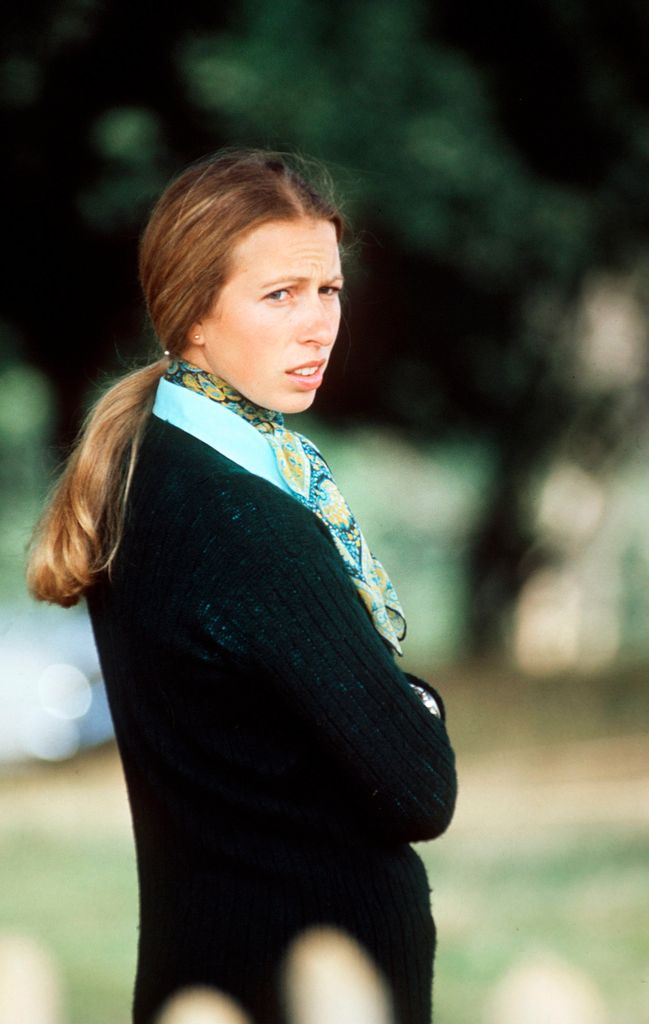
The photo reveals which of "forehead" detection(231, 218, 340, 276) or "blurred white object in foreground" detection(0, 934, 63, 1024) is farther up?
"forehead" detection(231, 218, 340, 276)

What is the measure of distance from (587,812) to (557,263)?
8.05ft

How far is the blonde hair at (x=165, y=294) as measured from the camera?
1.73 meters

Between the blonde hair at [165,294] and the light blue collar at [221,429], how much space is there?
0.06 m

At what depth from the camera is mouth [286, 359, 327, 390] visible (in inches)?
70.4

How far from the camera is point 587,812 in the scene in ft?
20.3

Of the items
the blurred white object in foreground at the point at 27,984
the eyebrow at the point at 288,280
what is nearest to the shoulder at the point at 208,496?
the eyebrow at the point at 288,280

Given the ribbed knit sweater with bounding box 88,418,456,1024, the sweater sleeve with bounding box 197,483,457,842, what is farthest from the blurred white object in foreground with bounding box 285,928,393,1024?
the sweater sleeve with bounding box 197,483,457,842

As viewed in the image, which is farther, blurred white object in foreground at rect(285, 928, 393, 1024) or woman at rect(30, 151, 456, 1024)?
blurred white object in foreground at rect(285, 928, 393, 1024)

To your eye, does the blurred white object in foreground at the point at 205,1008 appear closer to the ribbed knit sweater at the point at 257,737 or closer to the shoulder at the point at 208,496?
the ribbed knit sweater at the point at 257,737

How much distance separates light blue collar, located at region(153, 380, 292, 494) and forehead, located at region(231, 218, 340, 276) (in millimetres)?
168

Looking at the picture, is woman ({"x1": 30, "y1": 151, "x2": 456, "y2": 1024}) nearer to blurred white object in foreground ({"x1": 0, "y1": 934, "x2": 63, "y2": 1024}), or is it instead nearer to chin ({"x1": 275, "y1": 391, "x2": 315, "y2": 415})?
chin ({"x1": 275, "y1": 391, "x2": 315, "y2": 415})

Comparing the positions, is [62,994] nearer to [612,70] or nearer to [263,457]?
[263,457]

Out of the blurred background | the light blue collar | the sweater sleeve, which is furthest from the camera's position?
the blurred background

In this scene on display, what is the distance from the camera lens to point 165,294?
5.81 ft
